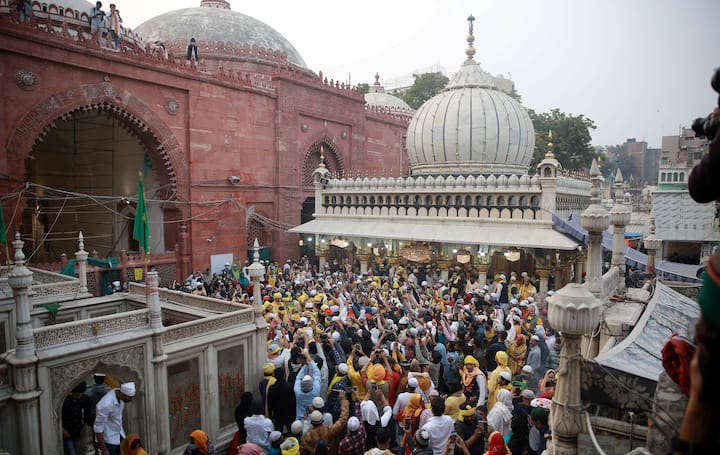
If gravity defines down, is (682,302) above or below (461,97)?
below

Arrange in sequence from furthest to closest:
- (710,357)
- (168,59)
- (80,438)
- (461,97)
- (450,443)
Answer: (461,97)
(168,59)
(80,438)
(450,443)
(710,357)

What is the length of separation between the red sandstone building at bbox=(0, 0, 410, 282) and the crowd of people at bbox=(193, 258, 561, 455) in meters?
8.94

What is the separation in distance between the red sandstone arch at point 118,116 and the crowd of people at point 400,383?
8.96 m

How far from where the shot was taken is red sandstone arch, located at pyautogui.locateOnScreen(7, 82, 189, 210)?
12.9 meters

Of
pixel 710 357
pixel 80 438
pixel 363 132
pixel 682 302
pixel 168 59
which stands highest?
pixel 168 59

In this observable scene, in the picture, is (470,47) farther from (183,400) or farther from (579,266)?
(183,400)

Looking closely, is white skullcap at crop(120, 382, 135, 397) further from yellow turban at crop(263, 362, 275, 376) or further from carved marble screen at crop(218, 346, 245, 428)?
yellow turban at crop(263, 362, 275, 376)

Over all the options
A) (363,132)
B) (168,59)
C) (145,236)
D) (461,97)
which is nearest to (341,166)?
(363,132)

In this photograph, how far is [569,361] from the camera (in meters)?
3.48

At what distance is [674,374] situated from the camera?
96.6 inches

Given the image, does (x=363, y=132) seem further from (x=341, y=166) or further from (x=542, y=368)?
(x=542, y=368)

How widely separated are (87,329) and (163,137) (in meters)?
12.5

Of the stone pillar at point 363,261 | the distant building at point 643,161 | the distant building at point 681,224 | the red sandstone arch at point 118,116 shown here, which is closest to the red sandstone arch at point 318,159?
the stone pillar at point 363,261

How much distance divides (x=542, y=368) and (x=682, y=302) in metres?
2.32
